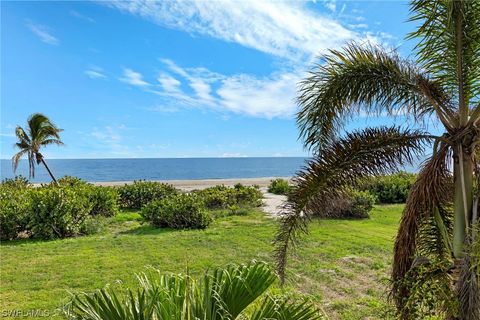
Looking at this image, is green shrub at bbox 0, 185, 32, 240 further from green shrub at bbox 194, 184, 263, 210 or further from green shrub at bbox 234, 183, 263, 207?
green shrub at bbox 234, 183, 263, 207

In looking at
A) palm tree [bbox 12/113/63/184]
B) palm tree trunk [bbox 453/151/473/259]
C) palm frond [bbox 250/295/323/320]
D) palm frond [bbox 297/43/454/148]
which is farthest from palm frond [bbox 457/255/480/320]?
palm tree [bbox 12/113/63/184]

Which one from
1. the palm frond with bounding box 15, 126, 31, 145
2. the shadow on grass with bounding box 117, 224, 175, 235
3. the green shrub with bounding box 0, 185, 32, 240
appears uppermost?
the palm frond with bounding box 15, 126, 31, 145

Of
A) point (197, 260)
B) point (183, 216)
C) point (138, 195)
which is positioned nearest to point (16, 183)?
point (138, 195)

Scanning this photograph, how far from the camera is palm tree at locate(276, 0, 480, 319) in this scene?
2.95 m

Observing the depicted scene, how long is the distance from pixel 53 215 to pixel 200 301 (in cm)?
824

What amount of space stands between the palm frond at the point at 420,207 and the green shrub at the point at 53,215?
329 inches

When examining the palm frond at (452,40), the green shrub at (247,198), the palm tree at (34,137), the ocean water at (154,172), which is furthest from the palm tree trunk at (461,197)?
the ocean water at (154,172)

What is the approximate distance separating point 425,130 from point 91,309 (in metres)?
3.16

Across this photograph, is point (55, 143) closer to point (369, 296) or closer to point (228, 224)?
point (228, 224)

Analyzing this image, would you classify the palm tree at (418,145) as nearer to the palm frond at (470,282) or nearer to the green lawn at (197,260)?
the palm frond at (470,282)

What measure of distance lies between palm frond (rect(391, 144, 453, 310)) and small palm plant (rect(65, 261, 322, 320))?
1.45 meters

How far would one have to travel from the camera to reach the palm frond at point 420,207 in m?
3.21

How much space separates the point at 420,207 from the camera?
3.32 meters

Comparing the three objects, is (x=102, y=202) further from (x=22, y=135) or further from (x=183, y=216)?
(x=22, y=135)
